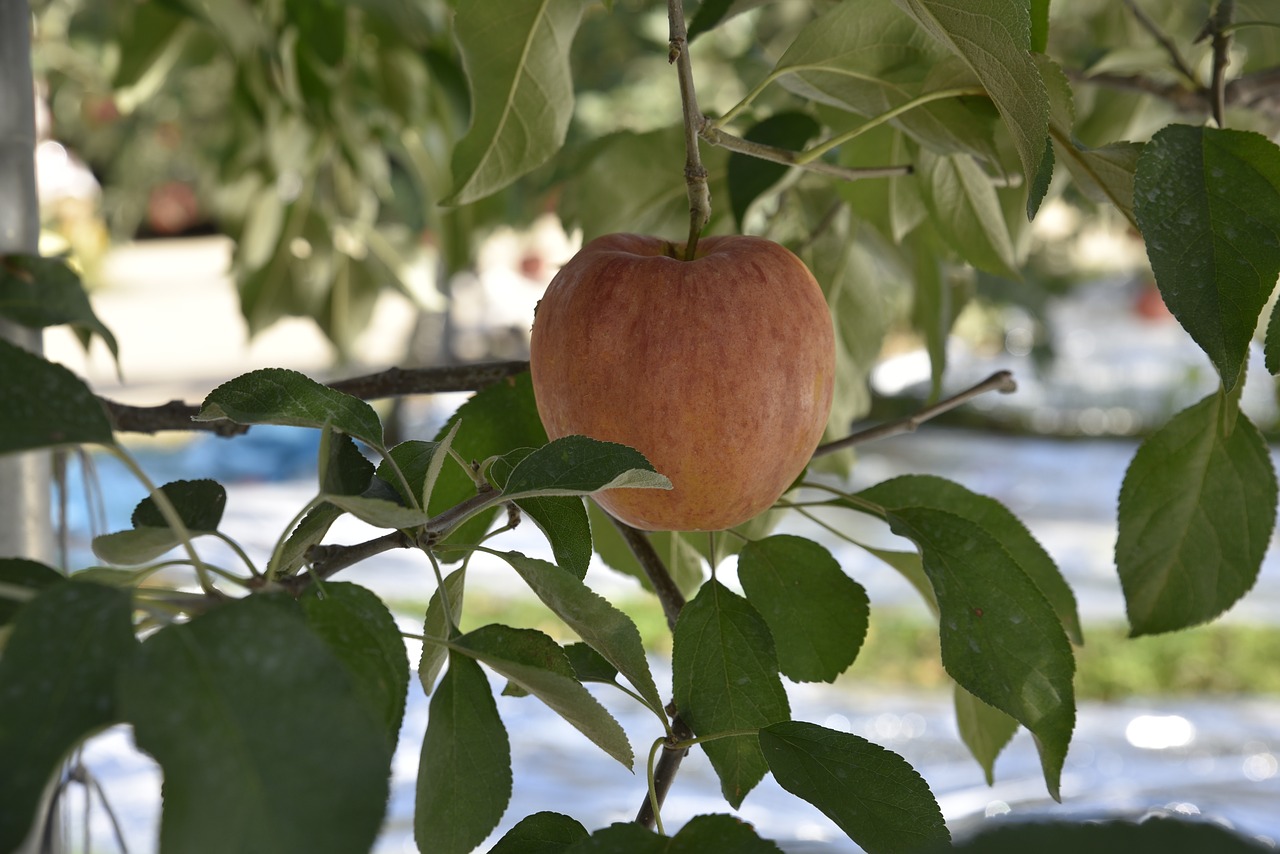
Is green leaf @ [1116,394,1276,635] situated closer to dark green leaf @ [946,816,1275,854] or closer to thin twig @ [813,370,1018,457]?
thin twig @ [813,370,1018,457]

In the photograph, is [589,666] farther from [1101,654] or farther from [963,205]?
[1101,654]

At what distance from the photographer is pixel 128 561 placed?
23 centimetres

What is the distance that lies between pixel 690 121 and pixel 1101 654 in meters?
2.09

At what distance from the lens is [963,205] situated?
1.34 feet

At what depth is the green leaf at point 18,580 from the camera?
0.67ft

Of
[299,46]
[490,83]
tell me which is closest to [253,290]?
[299,46]

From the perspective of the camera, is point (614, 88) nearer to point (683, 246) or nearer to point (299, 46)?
point (299, 46)

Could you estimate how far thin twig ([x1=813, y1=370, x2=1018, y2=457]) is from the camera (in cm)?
40

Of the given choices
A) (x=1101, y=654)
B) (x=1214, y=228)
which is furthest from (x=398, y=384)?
(x=1101, y=654)

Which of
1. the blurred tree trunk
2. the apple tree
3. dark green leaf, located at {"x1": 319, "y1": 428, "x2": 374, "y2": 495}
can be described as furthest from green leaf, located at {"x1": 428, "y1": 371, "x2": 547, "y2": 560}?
the blurred tree trunk

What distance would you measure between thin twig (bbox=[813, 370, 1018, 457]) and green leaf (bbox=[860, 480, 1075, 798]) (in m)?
0.08

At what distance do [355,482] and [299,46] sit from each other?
0.53m

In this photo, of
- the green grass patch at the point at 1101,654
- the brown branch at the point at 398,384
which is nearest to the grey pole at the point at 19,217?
the brown branch at the point at 398,384

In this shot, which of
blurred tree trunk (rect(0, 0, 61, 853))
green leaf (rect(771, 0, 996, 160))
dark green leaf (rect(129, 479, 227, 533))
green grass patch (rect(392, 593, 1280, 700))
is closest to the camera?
dark green leaf (rect(129, 479, 227, 533))
